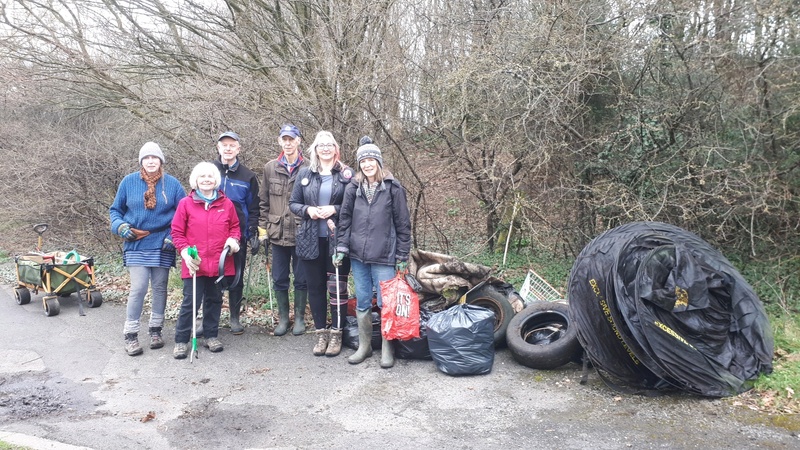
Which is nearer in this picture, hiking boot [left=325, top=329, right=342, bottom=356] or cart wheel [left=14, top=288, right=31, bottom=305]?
hiking boot [left=325, top=329, right=342, bottom=356]

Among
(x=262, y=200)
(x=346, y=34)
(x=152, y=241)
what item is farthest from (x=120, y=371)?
(x=346, y=34)

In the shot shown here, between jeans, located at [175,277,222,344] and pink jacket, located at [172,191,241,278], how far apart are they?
0.48ft

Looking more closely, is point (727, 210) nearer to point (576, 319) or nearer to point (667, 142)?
point (667, 142)

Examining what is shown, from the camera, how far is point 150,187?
5656 millimetres

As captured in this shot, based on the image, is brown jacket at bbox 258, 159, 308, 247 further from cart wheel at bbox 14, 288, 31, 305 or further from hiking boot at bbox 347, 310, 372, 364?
cart wheel at bbox 14, 288, 31, 305

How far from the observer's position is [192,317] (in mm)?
5645

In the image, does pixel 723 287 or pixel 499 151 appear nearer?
pixel 723 287

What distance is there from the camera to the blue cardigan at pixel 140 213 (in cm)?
559

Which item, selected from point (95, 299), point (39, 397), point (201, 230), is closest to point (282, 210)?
point (201, 230)

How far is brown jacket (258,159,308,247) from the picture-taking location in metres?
5.85

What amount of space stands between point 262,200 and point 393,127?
2252mm

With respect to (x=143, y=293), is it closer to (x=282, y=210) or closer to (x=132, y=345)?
(x=132, y=345)

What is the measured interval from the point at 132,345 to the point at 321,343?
1.82 meters

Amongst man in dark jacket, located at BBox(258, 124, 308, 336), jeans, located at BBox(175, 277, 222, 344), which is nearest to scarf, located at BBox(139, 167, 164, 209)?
jeans, located at BBox(175, 277, 222, 344)
